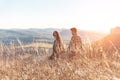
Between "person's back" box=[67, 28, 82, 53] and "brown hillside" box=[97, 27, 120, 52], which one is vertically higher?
"person's back" box=[67, 28, 82, 53]

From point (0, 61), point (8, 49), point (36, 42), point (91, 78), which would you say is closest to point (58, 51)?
point (36, 42)

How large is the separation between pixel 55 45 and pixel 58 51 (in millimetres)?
619

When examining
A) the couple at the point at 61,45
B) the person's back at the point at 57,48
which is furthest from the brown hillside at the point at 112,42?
the person's back at the point at 57,48

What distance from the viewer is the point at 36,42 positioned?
11.8 metres

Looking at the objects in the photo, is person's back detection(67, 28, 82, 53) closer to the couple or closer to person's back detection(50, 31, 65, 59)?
the couple

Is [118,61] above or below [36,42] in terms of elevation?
below

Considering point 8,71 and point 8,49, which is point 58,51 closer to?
point 8,49

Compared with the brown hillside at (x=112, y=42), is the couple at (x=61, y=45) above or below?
above

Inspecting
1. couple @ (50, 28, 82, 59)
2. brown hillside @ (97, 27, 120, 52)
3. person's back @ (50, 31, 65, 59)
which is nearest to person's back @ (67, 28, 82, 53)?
couple @ (50, 28, 82, 59)

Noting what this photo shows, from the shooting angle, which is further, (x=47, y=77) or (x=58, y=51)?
(x=58, y=51)

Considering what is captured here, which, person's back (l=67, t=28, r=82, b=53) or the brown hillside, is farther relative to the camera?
the brown hillside

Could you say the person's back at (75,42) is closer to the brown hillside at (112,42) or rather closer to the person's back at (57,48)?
the person's back at (57,48)

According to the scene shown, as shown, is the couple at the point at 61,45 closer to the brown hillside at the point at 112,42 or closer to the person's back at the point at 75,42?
the person's back at the point at 75,42

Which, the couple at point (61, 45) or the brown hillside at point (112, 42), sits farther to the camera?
the brown hillside at point (112, 42)
